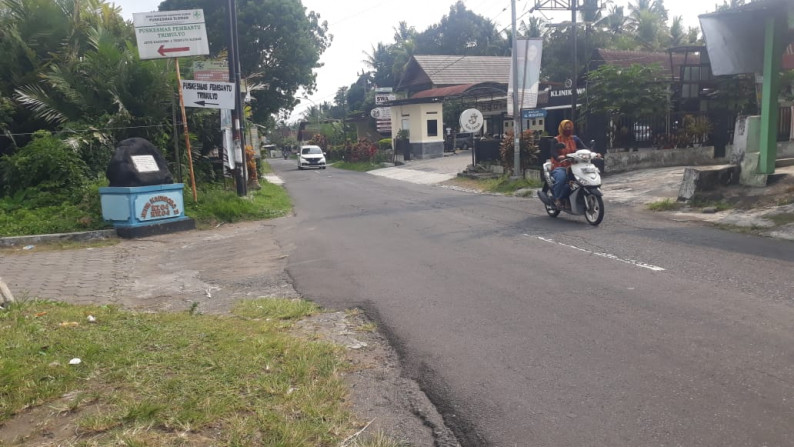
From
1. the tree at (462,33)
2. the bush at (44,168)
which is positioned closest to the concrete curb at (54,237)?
the bush at (44,168)

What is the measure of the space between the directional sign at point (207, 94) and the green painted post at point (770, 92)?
1074 centimetres

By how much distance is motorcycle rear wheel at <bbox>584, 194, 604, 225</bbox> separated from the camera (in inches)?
416

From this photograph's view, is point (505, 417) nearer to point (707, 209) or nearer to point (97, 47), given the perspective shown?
point (707, 209)

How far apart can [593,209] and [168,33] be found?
30.5 feet

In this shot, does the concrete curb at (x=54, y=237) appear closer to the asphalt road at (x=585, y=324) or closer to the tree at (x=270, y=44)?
the asphalt road at (x=585, y=324)

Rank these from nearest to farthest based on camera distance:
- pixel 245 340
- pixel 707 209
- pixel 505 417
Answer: pixel 505 417 → pixel 245 340 → pixel 707 209

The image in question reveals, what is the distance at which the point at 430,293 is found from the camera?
6570 mm

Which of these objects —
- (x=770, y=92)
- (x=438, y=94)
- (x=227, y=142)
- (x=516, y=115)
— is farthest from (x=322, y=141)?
(x=770, y=92)

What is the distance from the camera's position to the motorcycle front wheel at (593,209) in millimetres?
10562

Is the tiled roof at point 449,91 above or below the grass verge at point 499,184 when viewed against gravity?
above

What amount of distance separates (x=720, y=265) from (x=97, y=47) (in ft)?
46.3

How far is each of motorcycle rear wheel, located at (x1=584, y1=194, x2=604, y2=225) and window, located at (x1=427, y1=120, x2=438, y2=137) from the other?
2674cm

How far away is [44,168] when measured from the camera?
531 inches

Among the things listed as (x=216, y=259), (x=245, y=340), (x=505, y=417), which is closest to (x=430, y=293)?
A: (x=245, y=340)
